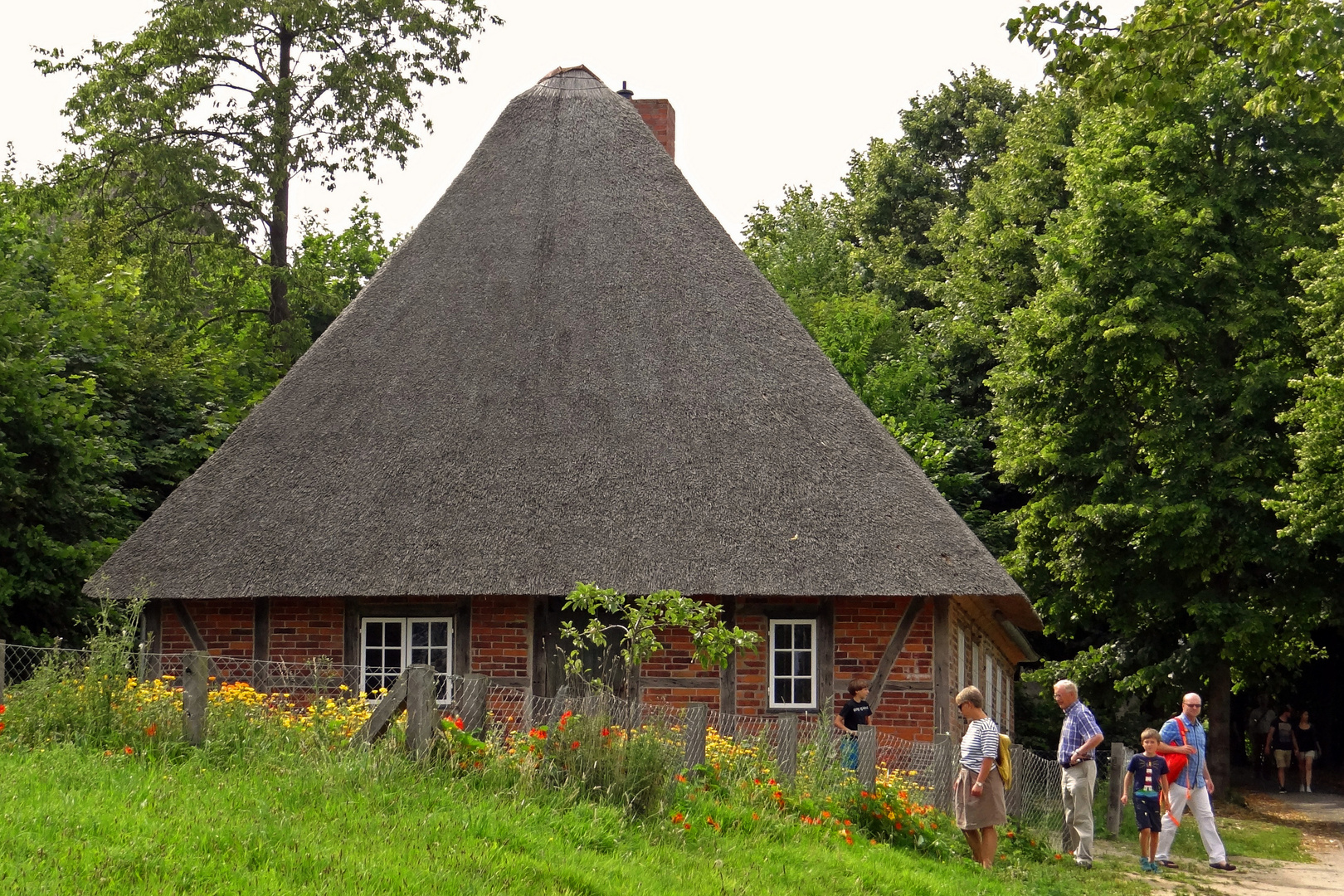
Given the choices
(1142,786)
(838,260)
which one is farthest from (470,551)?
(838,260)

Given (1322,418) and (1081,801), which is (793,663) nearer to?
(1081,801)

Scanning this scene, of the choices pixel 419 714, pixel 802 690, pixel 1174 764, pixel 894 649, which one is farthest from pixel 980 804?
pixel 802 690

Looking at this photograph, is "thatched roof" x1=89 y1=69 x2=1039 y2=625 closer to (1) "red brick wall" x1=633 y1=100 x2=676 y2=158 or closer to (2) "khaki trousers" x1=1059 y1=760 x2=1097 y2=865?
(2) "khaki trousers" x1=1059 y1=760 x2=1097 y2=865

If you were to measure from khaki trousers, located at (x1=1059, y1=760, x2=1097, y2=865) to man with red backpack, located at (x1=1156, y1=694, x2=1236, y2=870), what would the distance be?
31.9 inches

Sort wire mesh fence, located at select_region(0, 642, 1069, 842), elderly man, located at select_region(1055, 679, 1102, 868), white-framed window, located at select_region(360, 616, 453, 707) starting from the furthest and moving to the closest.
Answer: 1. white-framed window, located at select_region(360, 616, 453, 707)
2. elderly man, located at select_region(1055, 679, 1102, 868)
3. wire mesh fence, located at select_region(0, 642, 1069, 842)

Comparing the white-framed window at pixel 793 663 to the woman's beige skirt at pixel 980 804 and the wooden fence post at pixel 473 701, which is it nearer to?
the woman's beige skirt at pixel 980 804

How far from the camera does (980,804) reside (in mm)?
10086

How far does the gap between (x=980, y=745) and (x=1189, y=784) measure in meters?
3.55

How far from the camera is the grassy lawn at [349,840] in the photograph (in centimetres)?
598


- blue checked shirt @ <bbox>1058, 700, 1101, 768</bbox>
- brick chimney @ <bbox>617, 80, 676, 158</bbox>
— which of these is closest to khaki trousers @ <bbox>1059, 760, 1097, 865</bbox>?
blue checked shirt @ <bbox>1058, 700, 1101, 768</bbox>

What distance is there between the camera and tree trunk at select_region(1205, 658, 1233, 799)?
68.3 ft

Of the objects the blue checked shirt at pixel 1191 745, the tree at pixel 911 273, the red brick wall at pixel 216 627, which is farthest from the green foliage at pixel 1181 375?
the red brick wall at pixel 216 627

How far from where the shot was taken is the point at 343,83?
24703 mm

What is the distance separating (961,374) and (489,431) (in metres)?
16.1
